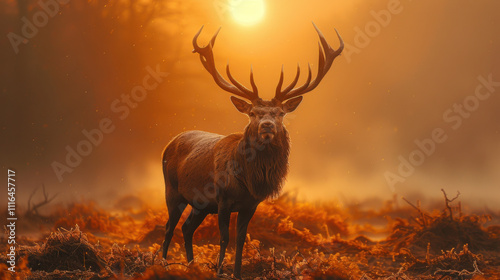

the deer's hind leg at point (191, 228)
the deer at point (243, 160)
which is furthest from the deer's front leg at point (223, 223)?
the deer's hind leg at point (191, 228)

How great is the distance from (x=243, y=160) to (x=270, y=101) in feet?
2.94

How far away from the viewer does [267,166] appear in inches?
269

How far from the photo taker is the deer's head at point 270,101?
21.7ft

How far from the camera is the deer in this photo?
22.3 ft

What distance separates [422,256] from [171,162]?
508 centimetres

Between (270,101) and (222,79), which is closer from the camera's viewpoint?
(270,101)

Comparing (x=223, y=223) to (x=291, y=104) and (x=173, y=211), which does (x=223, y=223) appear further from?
(x=291, y=104)

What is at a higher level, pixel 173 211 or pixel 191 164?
pixel 191 164

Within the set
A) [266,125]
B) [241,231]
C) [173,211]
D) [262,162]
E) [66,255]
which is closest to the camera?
[266,125]

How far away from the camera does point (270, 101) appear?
22.9 ft

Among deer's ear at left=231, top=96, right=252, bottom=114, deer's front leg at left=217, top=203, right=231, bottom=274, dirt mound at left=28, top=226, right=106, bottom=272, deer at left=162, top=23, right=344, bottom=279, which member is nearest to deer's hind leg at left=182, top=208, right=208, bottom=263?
deer at left=162, top=23, right=344, bottom=279

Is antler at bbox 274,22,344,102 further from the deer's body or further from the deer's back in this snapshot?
the deer's back

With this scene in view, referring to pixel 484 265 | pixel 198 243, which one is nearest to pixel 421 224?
pixel 484 265

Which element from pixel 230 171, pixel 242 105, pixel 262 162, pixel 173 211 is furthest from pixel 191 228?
pixel 242 105
